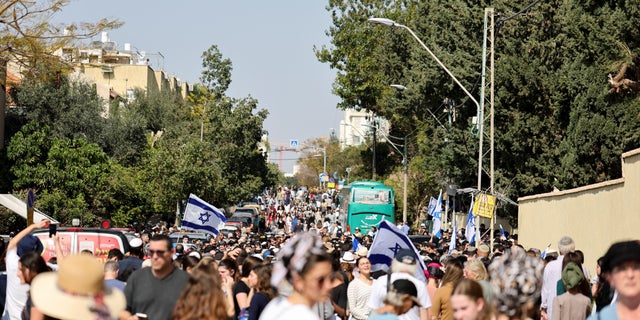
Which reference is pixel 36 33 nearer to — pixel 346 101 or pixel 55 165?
pixel 55 165

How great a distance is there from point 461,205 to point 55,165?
62.8 feet

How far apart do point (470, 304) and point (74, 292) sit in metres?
2.14

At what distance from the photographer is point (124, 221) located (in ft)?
160

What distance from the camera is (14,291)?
31.0 ft

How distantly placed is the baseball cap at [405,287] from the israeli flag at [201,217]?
39.1 feet

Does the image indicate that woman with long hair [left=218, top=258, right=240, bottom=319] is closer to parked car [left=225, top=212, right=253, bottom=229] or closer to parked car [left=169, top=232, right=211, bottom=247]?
parked car [left=169, top=232, right=211, bottom=247]

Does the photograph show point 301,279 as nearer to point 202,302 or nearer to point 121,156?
point 202,302

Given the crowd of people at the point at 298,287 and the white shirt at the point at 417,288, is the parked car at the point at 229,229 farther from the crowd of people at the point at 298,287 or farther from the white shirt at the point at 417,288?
the white shirt at the point at 417,288

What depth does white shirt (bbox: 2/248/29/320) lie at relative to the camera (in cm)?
935

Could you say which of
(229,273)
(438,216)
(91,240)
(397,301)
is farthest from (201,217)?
(438,216)

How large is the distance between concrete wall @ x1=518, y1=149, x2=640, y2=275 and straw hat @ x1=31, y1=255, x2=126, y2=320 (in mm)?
15779

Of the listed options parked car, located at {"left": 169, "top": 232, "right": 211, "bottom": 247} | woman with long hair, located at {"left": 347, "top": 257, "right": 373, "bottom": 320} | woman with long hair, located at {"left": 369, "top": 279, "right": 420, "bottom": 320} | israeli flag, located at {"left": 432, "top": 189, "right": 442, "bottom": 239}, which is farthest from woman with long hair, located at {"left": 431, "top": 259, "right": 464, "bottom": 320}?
israeli flag, located at {"left": 432, "top": 189, "right": 442, "bottom": 239}

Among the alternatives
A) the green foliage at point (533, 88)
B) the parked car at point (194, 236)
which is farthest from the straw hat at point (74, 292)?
the parked car at point (194, 236)

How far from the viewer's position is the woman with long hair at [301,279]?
6.09m
